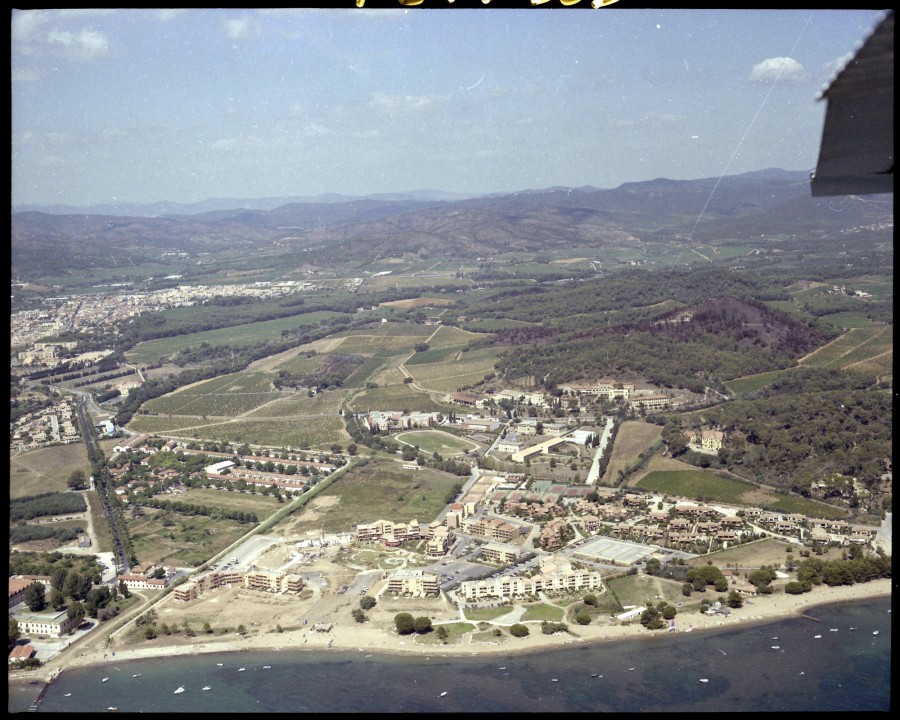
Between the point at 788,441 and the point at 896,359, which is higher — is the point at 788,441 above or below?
below

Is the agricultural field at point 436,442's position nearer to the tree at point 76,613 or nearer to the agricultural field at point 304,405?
the agricultural field at point 304,405

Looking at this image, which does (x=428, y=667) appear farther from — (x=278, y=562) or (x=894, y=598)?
(x=894, y=598)

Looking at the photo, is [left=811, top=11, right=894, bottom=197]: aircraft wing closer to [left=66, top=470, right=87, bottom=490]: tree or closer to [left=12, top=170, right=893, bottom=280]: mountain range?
[left=66, top=470, right=87, bottom=490]: tree

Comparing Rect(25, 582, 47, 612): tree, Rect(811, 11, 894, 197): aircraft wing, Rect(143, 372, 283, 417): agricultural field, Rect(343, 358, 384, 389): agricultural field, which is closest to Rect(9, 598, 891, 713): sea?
Rect(25, 582, 47, 612): tree

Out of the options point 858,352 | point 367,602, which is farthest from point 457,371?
point 367,602

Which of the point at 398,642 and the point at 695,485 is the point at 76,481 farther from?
the point at 695,485

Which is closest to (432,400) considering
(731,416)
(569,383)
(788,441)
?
(569,383)
